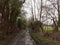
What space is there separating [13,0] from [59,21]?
37.9 feet

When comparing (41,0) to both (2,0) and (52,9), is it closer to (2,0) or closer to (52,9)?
(52,9)

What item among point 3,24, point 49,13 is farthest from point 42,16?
point 3,24

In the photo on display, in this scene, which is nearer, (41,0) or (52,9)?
(52,9)

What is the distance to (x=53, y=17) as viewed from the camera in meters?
36.1

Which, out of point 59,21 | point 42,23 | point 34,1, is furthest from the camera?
point 34,1

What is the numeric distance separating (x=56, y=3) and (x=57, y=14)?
2823 millimetres

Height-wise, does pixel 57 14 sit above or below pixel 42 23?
above

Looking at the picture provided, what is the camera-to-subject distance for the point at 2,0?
84.7ft

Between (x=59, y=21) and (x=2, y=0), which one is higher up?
(x=2, y=0)

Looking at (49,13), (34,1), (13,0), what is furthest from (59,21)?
(34,1)

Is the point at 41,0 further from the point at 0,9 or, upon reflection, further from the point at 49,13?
the point at 0,9

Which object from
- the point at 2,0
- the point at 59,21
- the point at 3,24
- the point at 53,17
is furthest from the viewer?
the point at 53,17

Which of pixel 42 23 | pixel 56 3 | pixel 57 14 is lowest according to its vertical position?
pixel 42 23

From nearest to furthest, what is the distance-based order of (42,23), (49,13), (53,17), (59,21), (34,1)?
1. (59,21)
2. (53,17)
3. (49,13)
4. (42,23)
5. (34,1)
